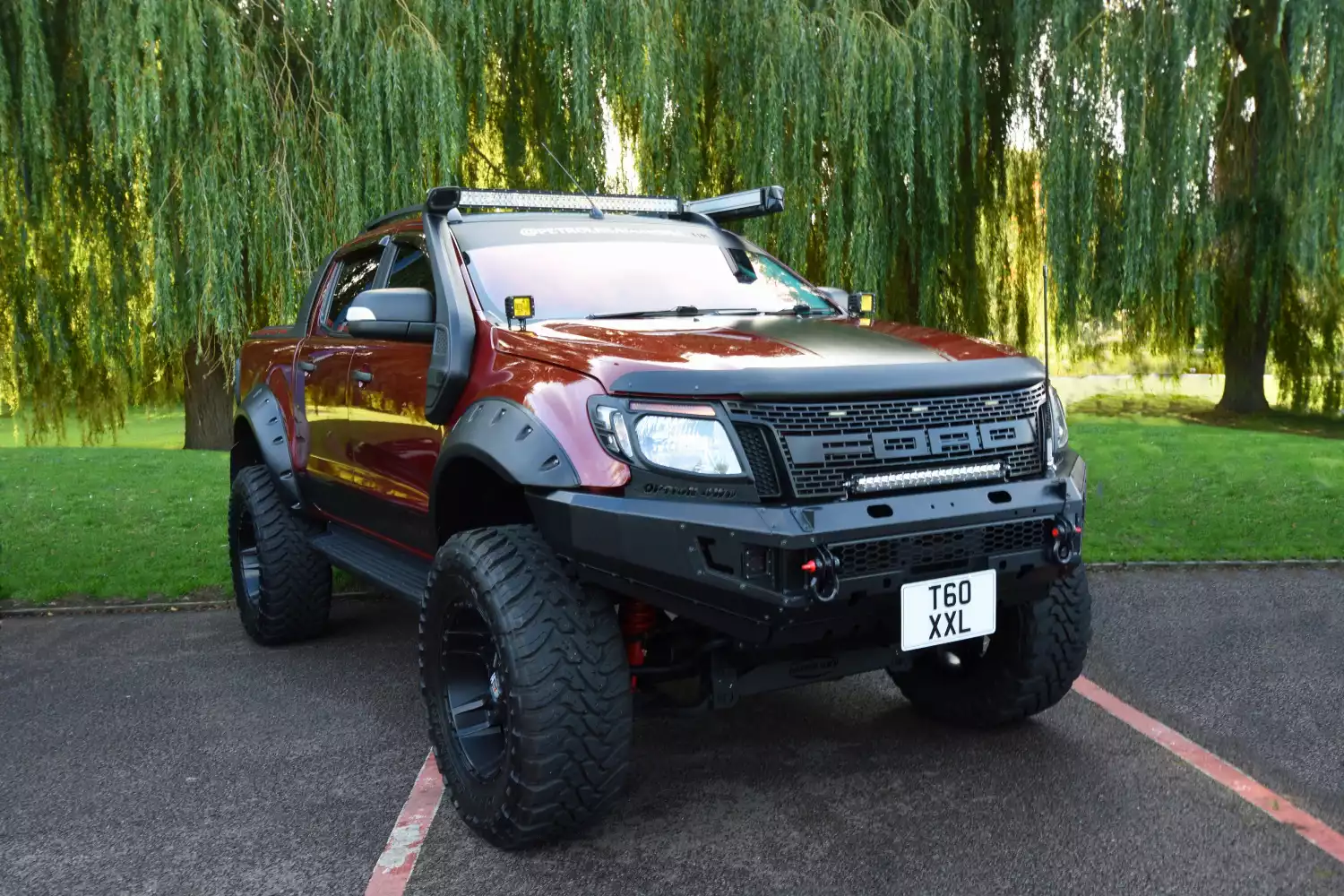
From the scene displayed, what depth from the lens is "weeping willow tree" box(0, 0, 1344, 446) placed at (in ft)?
28.9

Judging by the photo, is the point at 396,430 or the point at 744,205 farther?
the point at 744,205

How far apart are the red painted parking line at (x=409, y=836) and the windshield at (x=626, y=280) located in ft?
5.57

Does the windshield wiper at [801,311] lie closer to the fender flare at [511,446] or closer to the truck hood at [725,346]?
the truck hood at [725,346]

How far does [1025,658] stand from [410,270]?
2.90 metres

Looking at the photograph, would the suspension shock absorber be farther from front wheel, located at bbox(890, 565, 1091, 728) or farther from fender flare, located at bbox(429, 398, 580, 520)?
front wheel, located at bbox(890, 565, 1091, 728)

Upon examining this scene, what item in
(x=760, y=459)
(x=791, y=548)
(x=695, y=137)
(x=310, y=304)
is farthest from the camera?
(x=695, y=137)

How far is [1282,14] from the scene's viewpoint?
10.1 m

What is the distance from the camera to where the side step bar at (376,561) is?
4.50 meters

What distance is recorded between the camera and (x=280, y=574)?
585 cm

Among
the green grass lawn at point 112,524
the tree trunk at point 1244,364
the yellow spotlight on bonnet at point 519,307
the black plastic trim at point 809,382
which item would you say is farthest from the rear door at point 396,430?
the tree trunk at point 1244,364

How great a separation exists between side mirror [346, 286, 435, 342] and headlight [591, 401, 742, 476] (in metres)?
1.19

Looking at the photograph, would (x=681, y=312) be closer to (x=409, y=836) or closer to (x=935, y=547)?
(x=935, y=547)

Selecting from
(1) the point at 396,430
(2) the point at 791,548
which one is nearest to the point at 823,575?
(2) the point at 791,548

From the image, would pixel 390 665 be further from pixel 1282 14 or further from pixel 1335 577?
pixel 1282 14
